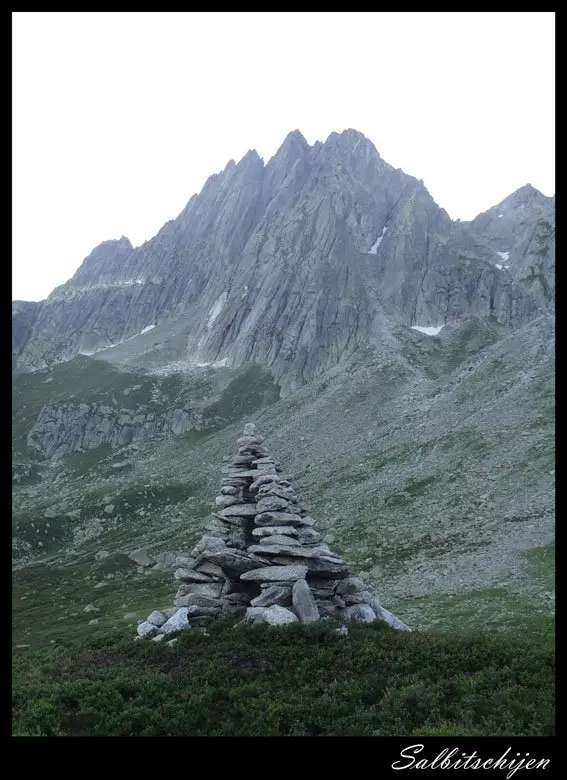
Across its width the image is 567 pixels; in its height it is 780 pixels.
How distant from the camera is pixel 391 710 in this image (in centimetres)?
1138

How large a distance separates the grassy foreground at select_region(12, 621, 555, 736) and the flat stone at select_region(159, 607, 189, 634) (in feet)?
4.23

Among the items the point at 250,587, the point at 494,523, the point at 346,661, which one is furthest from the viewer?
the point at 494,523

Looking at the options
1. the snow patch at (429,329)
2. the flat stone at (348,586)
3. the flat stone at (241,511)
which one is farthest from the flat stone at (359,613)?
the snow patch at (429,329)

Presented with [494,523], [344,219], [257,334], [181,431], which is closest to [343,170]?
[344,219]

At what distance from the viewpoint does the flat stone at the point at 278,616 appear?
17.5m

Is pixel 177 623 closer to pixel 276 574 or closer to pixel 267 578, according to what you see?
pixel 267 578

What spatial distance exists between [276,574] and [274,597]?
2.85 feet

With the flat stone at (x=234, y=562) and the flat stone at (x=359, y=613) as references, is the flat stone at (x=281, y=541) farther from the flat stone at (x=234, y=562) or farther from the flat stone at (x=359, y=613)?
the flat stone at (x=359, y=613)

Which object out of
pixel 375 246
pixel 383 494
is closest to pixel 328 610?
pixel 383 494

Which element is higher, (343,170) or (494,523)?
(343,170)

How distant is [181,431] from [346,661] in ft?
366

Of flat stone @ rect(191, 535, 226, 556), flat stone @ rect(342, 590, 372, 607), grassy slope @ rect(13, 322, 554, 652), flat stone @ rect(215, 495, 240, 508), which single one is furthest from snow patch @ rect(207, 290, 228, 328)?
flat stone @ rect(342, 590, 372, 607)
